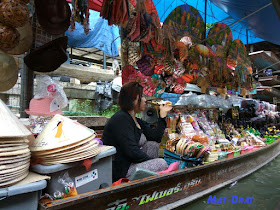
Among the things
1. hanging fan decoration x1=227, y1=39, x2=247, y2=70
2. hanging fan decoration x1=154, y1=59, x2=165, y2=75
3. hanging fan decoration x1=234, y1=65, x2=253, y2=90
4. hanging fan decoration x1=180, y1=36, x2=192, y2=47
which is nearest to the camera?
hanging fan decoration x1=154, y1=59, x2=165, y2=75

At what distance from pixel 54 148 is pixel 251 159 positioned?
4.24 m

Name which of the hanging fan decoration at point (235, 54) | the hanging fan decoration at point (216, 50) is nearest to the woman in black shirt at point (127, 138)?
the hanging fan decoration at point (216, 50)

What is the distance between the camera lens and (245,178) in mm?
4105

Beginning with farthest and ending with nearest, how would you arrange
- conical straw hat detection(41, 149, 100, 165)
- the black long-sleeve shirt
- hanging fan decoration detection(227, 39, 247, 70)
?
1. hanging fan decoration detection(227, 39, 247, 70)
2. the black long-sleeve shirt
3. conical straw hat detection(41, 149, 100, 165)

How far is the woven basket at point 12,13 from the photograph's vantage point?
5.49 feet

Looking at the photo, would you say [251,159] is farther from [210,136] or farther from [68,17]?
[68,17]

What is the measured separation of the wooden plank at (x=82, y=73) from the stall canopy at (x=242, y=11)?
88.0 inches

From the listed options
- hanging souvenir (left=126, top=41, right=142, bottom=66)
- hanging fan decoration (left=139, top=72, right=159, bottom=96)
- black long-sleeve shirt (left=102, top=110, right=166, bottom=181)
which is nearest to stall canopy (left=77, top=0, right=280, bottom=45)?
hanging souvenir (left=126, top=41, right=142, bottom=66)

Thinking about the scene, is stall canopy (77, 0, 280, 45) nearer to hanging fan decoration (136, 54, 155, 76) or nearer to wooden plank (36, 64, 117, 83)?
hanging fan decoration (136, 54, 155, 76)

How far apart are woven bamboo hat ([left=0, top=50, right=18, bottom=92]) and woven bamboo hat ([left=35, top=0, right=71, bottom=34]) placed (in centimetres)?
63

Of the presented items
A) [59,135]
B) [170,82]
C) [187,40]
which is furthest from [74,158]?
[187,40]

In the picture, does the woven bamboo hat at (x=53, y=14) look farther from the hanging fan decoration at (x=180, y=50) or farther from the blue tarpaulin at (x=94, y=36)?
the blue tarpaulin at (x=94, y=36)

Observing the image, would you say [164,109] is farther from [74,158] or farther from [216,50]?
[216,50]

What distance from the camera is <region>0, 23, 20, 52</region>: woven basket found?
5.62 feet
